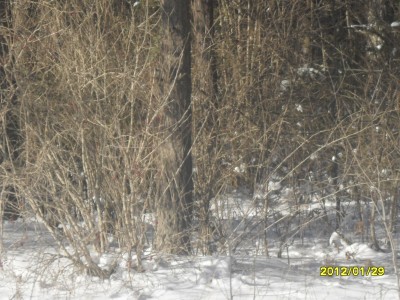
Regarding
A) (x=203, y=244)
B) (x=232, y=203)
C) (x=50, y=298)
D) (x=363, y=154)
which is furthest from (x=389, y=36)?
(x=50, y=298)

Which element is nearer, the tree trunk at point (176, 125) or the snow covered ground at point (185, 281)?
the snow covered ground at point (185, 281)

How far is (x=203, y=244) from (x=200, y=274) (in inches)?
48.3

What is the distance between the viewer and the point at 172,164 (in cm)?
789

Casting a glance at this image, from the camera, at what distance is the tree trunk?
24.8 feet

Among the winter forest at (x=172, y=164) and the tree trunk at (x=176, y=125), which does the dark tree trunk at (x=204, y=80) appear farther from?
the tree trunk at (x=176, y=125)

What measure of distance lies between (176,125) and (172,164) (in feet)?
1.59

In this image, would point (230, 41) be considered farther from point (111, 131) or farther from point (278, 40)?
point (111, 131)

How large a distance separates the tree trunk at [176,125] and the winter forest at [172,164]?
0.02 meters

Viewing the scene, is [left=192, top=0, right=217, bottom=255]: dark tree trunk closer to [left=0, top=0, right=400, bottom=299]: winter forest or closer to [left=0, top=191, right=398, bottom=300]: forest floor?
[left=0, top=0, right=400, bottom=299]: winter forest

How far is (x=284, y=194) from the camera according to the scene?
9.51m
